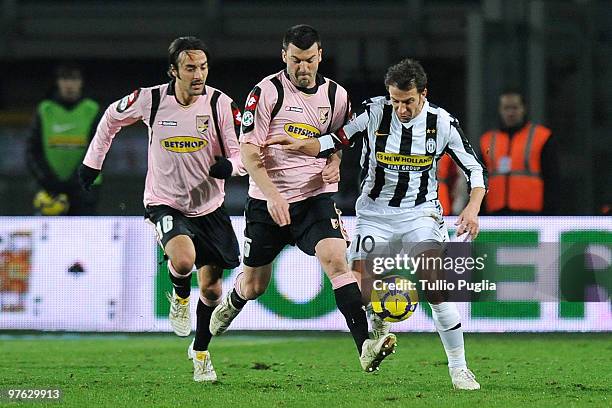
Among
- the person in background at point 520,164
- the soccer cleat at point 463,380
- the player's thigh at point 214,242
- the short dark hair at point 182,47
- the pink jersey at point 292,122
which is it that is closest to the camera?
the soccer cleat at point 463,380

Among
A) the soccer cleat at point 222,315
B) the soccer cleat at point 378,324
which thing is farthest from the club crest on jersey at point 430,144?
the soccer cleat at point 222,315

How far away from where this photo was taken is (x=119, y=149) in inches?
571

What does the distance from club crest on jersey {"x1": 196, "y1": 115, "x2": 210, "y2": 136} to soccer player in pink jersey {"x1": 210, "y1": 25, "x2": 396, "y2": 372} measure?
0.36 meters

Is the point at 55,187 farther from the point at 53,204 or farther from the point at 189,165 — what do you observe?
the point at 189,165

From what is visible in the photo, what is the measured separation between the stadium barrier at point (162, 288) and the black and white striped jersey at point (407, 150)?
120 inches

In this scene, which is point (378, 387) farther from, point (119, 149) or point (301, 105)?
point (119, 149)

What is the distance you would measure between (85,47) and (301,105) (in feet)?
33.1

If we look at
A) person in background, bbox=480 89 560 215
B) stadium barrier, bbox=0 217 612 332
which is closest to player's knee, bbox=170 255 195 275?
stadium barrier, bbox=0 217 612 332

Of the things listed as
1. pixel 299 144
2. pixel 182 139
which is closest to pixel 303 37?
pixel 299 144

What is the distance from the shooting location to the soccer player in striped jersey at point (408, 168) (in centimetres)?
706

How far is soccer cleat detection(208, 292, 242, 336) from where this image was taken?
7.86 m

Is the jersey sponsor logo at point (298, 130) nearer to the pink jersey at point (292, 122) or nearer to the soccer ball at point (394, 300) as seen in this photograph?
the pink jersey at point (292, 122)

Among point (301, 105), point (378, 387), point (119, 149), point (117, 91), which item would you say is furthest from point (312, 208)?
point (117, 91)

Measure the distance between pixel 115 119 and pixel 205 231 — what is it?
2.69 ft
